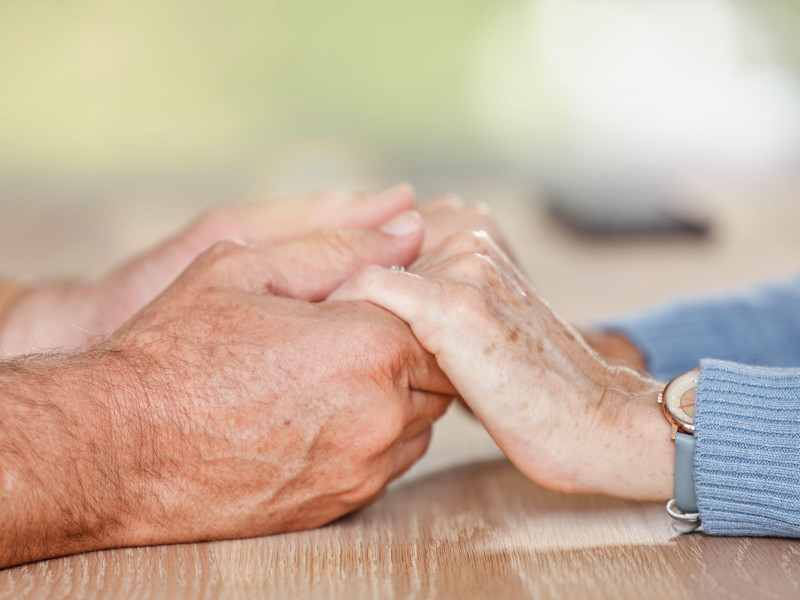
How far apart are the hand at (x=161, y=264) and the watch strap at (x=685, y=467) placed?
1.60 ft

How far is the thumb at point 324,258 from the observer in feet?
2.78

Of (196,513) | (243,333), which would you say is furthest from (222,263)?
(196,513)

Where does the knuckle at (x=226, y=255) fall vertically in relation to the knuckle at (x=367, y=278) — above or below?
above

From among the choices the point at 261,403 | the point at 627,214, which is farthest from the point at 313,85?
the point at 261,403

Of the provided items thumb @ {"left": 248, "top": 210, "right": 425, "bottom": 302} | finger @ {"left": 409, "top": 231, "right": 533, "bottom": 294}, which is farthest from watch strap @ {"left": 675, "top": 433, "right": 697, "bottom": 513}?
thumb @ {"left": 248, "top": 210, "right": 425, "bottom": 302}

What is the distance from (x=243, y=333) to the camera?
2.41 feet

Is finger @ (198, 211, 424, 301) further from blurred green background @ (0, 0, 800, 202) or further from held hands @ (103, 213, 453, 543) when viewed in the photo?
blurred green background @ (0, 0, 800, 202)

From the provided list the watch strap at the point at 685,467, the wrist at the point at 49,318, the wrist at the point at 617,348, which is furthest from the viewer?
the wrist at the point at 617,348

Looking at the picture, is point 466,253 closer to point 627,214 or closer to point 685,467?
point 685,467

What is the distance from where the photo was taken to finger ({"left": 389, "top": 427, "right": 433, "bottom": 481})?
2.69ft

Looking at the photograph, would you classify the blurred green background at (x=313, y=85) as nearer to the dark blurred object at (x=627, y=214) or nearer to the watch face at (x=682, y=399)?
the dark blurred object at (x=627, y=214)

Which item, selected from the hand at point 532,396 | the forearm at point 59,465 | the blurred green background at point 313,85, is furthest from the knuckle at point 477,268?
the blurred green background at point 313,85

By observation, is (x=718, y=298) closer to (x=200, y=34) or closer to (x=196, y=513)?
(x=196, y=513)

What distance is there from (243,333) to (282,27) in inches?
175
